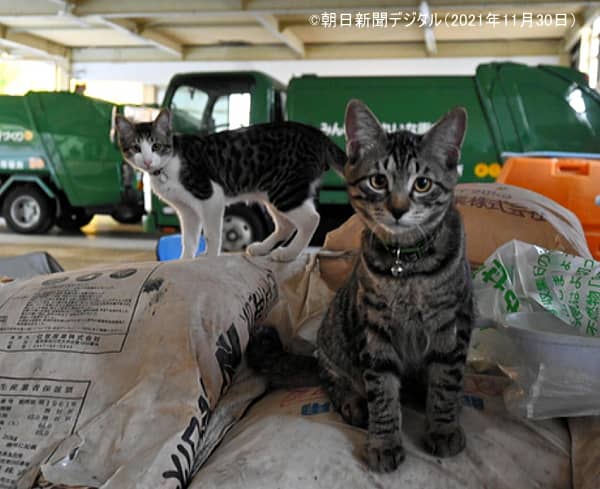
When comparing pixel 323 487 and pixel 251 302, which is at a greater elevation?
pixel 251 302

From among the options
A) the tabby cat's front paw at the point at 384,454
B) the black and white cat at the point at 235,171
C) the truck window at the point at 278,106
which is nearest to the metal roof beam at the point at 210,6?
the truck window at the point at 278,106

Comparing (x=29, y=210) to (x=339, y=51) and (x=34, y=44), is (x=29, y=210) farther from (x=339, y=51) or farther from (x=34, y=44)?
(x=339, y=51)

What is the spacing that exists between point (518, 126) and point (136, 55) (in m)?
6.20

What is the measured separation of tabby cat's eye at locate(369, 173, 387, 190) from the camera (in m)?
0.83

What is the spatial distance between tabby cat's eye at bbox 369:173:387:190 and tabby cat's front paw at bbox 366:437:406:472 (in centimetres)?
36

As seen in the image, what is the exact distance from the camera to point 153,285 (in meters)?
1.14

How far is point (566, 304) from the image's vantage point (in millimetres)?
987

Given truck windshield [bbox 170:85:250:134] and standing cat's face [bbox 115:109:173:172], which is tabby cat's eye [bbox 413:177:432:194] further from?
truck windshield [bbox 170:85:250:134]

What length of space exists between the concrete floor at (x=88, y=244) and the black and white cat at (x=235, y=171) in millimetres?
1591

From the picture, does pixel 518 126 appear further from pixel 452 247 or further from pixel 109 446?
pixel 109 446

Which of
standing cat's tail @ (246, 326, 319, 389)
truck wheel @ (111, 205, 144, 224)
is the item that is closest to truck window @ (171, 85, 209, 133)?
truck wheel @ (111, 205, 144, 224)

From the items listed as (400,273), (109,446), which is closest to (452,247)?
(400,273)

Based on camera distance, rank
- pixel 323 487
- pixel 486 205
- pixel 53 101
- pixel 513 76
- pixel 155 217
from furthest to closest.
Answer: pixel 53 101 → pixel 155 217 → pixel 513 76 → pixel 486 205 → pixel 323 487

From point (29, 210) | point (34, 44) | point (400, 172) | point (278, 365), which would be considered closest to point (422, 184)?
point (400, 172)
